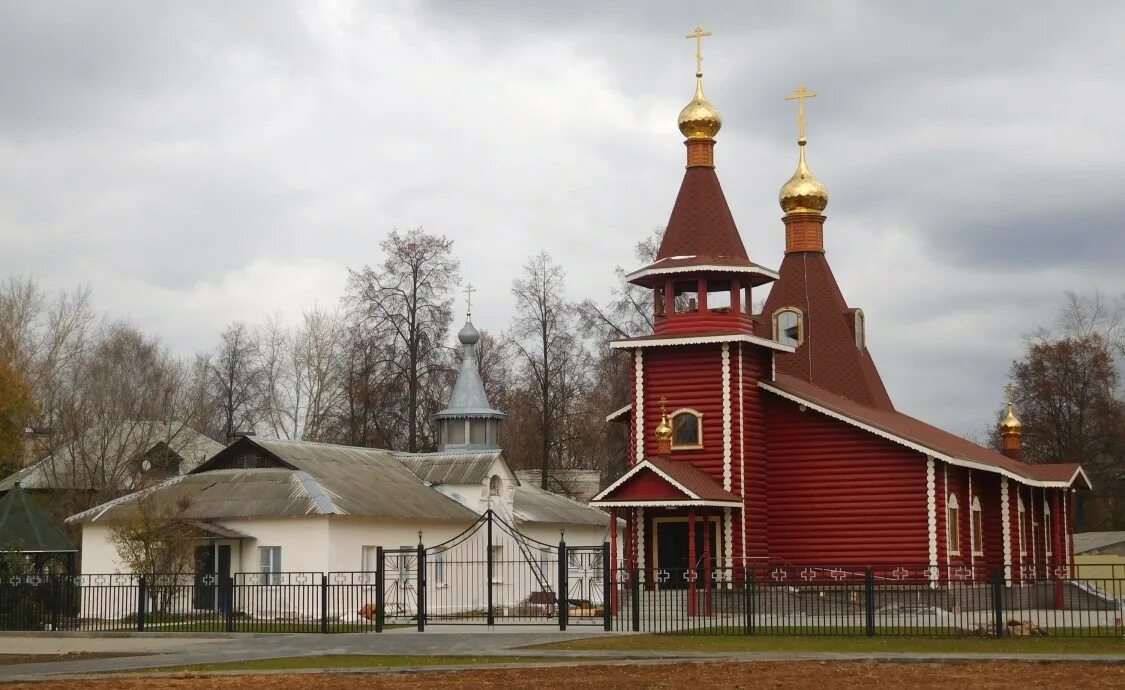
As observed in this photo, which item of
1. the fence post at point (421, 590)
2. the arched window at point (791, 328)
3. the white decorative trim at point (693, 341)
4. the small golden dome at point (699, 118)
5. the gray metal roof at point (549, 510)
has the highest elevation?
the small golden dome at point (699, 118)

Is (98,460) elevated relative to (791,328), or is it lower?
lower

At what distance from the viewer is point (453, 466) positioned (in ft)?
148

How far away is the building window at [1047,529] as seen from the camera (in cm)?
4338

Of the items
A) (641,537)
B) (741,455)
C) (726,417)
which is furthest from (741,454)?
(641,537)

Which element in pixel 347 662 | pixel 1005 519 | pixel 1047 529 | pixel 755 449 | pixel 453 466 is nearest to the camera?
pixel 347 662

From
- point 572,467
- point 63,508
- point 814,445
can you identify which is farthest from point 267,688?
point 572,467

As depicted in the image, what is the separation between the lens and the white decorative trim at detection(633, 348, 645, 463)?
1375 inches

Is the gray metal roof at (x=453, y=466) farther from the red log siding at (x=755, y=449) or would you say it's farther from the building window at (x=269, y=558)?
the red log siding at (x=755, y=449)

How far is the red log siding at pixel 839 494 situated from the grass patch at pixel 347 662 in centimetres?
1551

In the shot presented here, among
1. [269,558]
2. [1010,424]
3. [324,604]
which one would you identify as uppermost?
[1010,424]

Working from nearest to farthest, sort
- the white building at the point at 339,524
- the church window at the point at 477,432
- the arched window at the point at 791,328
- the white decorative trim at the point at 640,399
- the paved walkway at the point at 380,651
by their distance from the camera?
the paved walkway at the point at 380,651
the white decorative trim at the point at 640,399
the white building at the point at 339,524
the arched window at the point at 791,328
the church window at the point at 477,432

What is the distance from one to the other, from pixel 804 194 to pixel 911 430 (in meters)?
8.22

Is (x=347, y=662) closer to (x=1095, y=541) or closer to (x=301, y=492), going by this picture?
(x=301, y=492)

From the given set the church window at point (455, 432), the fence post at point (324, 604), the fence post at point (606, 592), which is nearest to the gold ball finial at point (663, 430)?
the fence post at point (606, 592)
